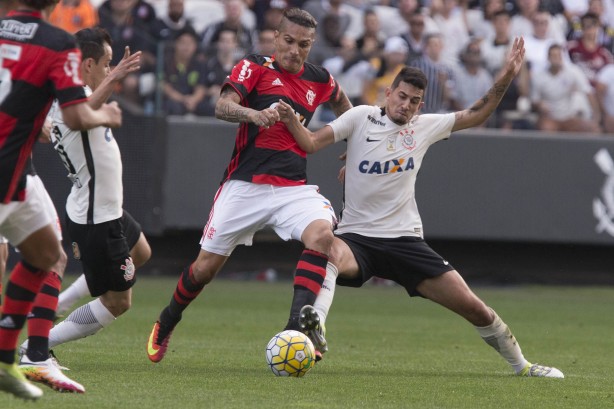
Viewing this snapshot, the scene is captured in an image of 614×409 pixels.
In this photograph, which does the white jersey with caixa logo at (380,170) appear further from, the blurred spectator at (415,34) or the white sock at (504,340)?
the blurred spectator at (415,34)

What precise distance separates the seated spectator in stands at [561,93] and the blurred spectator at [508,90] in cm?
16

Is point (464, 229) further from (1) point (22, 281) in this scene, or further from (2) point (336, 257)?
(1) point (22, 281)

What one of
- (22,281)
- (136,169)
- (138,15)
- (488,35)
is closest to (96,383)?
(22,281)

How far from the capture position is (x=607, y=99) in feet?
55.1

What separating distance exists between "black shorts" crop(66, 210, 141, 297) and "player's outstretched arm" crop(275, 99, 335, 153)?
1352mm

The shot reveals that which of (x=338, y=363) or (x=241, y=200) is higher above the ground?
(x=241, y=200)

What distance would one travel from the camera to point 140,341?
32.1 feet

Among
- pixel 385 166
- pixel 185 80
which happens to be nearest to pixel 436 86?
pixel 185 80

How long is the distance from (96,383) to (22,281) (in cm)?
101

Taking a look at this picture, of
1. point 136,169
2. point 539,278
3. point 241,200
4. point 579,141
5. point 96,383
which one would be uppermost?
point 241,200

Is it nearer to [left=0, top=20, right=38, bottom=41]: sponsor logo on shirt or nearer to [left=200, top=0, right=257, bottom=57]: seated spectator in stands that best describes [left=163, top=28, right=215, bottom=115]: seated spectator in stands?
[left=200, top=0, right=257, bottom=57]: seated spectator in stands

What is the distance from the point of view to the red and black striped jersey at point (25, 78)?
5.80 metres

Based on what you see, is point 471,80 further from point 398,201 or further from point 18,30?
point 18,30

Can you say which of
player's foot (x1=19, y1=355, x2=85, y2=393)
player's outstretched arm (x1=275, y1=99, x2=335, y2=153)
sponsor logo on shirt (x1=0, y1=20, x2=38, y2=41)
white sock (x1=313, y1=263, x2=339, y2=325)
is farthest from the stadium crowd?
sponsor logo on shirt (x1=0, y1=20, x2=38, y2=41)
